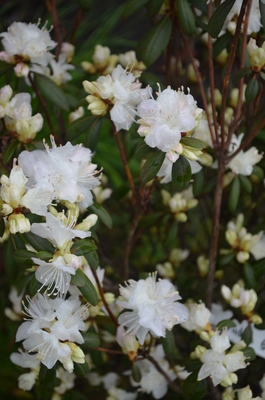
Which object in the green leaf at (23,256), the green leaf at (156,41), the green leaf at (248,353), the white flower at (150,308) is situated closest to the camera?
the green leaf at (23,256)

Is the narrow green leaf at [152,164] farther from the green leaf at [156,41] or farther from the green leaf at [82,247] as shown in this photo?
the green leaf at [156,41]

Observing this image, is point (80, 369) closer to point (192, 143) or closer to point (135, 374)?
point (135, 374)

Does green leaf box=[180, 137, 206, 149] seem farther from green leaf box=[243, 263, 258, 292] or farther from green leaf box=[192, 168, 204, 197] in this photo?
green leaf box=[243, 263, 258, 292]

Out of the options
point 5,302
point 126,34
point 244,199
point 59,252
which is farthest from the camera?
point 126,34

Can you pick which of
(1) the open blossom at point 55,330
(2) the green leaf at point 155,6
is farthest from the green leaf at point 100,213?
(2) the green leaf at point 155,6

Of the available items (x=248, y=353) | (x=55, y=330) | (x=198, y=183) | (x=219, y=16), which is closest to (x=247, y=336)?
(x=248, y=353)

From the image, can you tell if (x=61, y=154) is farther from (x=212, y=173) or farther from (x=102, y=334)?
(x=102, y=334)

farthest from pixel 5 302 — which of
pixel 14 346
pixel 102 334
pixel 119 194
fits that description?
pixel 119 194
